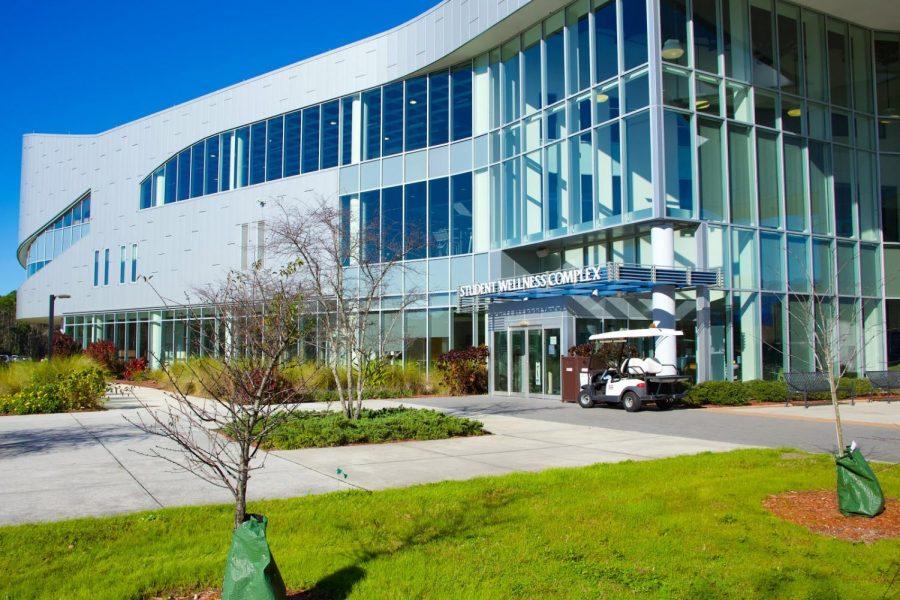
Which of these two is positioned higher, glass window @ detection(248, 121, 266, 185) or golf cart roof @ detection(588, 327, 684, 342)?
glass window @ detection(248, 121, 266, 185)

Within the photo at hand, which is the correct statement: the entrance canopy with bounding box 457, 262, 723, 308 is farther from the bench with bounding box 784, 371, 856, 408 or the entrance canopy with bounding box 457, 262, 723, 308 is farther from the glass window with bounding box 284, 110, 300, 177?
the glass window with bounding box 284, 110, 300, 177

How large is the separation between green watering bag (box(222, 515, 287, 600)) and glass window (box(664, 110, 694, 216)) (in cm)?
1890

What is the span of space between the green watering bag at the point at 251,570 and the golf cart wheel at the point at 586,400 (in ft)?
52.3

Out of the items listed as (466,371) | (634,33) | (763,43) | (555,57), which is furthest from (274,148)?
(763,43)

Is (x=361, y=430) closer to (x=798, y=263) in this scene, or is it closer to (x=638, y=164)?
(x=638, y=164)

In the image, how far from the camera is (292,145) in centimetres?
3316

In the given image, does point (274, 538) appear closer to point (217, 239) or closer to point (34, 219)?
point (217, 239)

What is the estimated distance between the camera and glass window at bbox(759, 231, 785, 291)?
23.6 m

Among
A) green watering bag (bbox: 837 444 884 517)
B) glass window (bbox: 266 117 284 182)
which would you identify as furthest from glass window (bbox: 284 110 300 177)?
green watering bag (bbox: 837 444 884 517)

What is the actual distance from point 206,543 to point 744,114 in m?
22.1

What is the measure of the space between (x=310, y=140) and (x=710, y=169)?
17.3m

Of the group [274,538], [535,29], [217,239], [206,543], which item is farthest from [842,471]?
[217,239]

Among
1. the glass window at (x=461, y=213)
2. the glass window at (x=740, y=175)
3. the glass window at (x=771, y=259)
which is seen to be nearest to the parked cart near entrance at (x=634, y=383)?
the glass window at (x=771, y=259)

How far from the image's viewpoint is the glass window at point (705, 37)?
893 inches
